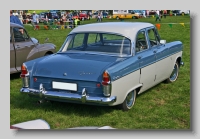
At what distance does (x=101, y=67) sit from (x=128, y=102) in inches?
33.5

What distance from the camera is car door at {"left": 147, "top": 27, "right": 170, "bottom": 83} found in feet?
20.0

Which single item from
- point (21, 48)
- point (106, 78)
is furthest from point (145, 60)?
point (21, 48)

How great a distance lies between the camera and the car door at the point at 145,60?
18.0 feet

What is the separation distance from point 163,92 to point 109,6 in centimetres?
256

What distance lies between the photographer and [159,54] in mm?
6141

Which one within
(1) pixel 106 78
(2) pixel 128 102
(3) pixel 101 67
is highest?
(3) pixel 101 67

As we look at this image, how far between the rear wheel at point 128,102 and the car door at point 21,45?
310 cm

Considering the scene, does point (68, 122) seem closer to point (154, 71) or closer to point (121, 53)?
point (121, 53)

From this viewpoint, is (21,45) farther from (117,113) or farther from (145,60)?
(117,113)

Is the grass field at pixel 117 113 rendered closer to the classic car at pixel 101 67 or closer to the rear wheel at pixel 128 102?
the rear wheel at pixel 128 102

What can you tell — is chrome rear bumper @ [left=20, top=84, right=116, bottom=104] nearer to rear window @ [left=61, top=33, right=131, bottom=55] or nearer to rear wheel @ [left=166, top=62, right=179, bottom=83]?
rear window @ [left=61, top=33, right=131, bottom=55]

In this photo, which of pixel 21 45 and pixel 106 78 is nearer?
pixel 106 78

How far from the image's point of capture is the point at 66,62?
5117mm

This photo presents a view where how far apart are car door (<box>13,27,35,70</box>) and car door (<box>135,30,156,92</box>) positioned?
2.97 metres
